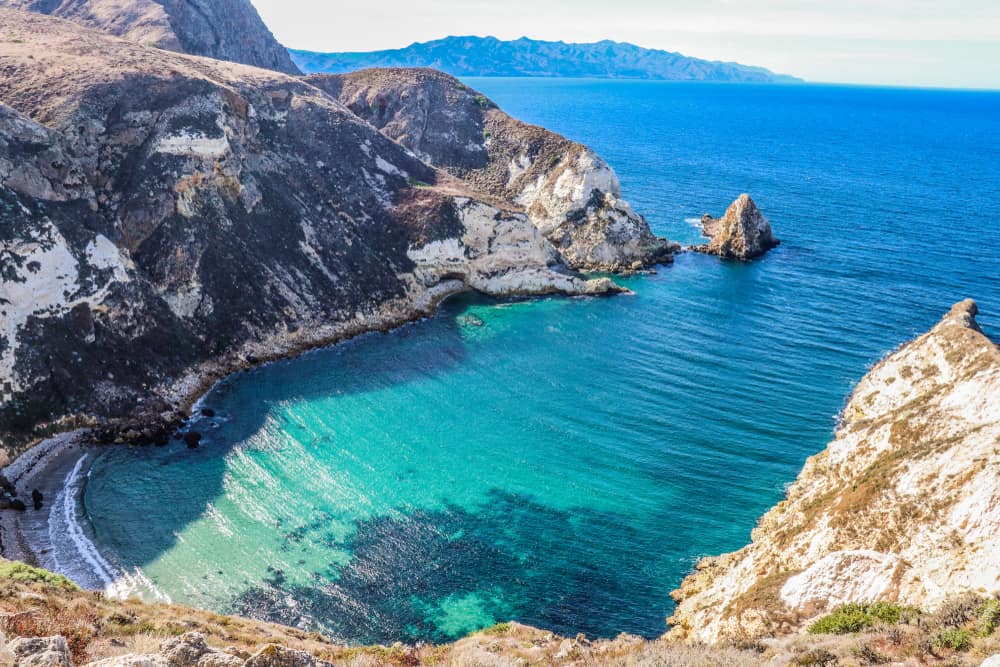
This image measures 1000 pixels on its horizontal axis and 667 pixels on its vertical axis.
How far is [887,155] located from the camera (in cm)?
16275

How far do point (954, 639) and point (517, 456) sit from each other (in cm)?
2689

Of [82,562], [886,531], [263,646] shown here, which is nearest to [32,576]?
[82,562]

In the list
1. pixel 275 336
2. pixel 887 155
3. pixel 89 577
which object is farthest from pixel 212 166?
pixel 887 155

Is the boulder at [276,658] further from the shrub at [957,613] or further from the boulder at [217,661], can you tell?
the shrub at [957,613]

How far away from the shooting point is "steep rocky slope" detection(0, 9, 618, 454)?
45.8 m

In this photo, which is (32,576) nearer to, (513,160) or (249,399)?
(249,399)

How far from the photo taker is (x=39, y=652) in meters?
16.2

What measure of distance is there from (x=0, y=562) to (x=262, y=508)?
12.2 metres

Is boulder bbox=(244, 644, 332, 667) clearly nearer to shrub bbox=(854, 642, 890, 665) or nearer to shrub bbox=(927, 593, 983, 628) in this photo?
shrub bbox=(854, 642, 890, 665)

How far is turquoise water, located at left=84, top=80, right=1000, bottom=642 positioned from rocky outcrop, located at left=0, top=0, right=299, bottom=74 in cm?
9057

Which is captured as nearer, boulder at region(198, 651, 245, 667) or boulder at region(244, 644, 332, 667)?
boulder at region(244, 644, 332, 667)

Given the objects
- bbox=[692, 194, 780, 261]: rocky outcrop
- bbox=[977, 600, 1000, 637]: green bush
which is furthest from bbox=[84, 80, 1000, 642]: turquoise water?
bbox=[977, 600, 1000, 637]: green bush

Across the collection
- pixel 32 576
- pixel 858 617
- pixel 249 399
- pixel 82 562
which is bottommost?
pixel 82 562

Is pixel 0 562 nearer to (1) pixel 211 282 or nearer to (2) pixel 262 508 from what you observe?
(2) pixel 262 508
